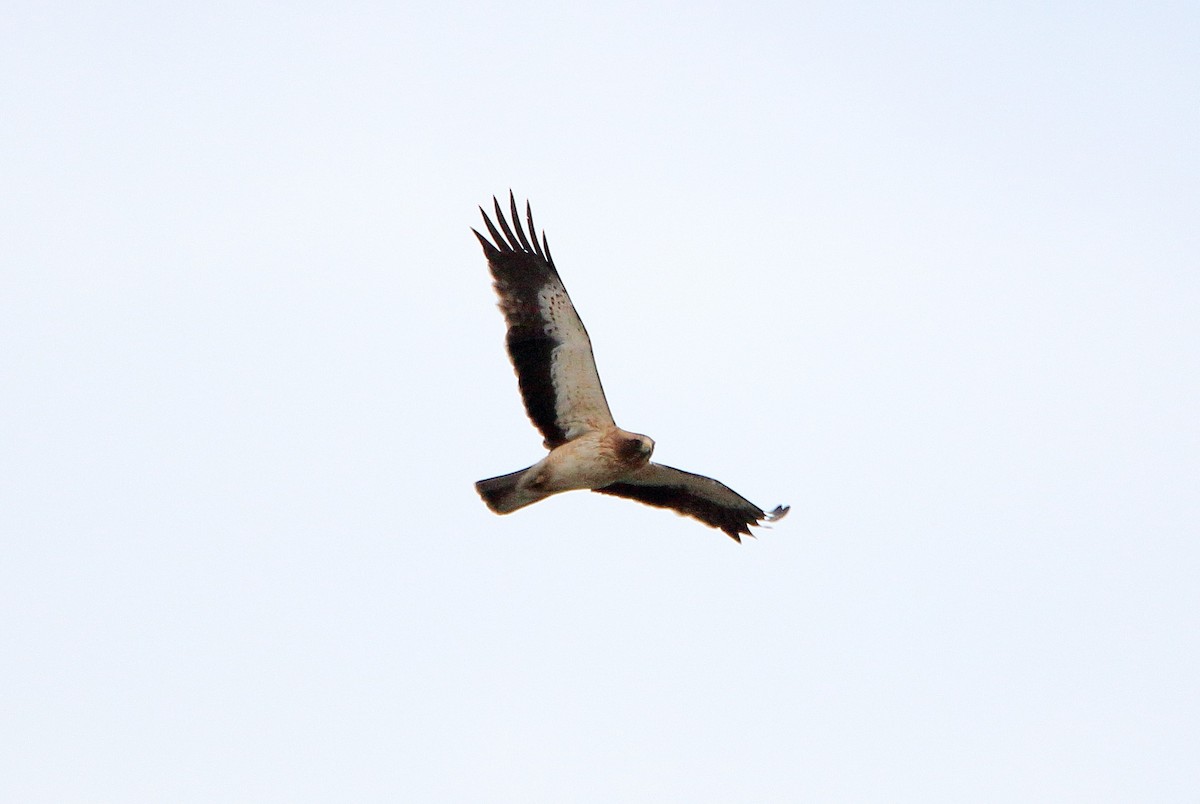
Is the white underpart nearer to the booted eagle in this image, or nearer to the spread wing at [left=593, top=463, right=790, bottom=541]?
the booted eagle

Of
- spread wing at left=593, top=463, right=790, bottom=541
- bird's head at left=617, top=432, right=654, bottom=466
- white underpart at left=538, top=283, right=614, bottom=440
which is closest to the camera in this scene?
bird's head at left=617, top=432, right=654, bottom=466

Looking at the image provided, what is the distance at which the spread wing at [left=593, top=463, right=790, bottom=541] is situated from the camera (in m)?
13.7

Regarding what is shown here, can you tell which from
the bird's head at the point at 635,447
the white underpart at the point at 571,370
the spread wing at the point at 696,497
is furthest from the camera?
the spread wing at the point at 696,497

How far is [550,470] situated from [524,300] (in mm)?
1377

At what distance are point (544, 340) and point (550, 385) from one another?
39 centimetres

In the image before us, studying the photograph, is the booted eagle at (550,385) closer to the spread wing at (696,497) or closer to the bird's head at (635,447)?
the bird's head at (635,447)

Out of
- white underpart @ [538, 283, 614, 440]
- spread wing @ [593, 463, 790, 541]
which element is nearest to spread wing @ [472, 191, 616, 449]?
white underpart @ [538, 283, 614, 440]

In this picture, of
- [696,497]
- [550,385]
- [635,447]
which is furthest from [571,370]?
[696,497]

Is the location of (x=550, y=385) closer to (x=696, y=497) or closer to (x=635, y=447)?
(x=635, y=447)

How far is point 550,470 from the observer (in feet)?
41.5

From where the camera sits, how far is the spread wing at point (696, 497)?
1366 centimetres

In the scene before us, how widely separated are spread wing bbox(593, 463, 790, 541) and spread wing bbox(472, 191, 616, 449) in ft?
2.67

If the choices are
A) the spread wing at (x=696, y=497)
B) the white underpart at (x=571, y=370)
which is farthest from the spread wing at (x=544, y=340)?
the spread wing at (x=696, y=497)

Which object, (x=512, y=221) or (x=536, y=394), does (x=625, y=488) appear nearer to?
(x=536, y=394)
